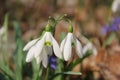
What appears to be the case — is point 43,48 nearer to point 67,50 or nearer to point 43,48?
point 43,48

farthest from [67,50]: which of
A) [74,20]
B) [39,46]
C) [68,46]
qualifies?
[74,20]

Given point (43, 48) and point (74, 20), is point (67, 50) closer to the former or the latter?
point (43, 48)

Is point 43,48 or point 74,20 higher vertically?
point 74,20

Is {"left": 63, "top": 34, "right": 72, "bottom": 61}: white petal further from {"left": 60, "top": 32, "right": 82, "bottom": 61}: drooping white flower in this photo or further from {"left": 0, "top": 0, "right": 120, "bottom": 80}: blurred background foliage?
{"left": 0, "top": 0, "right": 120, "bottom": 80}: blurred background foliage

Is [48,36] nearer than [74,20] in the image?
Yes

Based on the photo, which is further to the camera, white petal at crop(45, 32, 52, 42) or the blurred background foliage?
the blurred background foliage

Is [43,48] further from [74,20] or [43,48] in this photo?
[74,20]

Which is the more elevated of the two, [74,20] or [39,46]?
[74,20]

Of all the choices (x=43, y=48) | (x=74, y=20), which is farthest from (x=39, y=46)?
(x=74, y=20)

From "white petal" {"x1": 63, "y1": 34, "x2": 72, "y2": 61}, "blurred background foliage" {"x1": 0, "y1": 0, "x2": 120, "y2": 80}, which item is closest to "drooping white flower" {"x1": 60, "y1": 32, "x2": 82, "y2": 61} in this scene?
"white petal" {"x1": 63, "y1": 34, "x2": 72, "y2": 61}

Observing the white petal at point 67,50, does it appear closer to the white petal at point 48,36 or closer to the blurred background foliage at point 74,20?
the white petal at point 48,36

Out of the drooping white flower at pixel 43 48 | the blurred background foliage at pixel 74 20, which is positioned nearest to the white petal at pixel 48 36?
the drooping white flower at pixel 43 48
